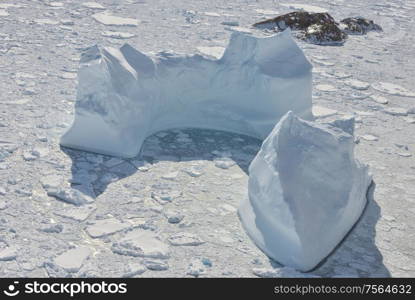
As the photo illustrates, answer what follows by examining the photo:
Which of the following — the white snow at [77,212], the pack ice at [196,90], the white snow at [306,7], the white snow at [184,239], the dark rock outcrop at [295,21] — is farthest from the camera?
the white snow at [306,7]

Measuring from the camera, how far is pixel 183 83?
14.2 ft

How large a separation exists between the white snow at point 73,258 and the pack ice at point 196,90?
100 cm

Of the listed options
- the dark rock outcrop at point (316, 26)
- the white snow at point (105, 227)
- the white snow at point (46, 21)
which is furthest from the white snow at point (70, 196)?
the dark rock outcrop at point (316, 26)

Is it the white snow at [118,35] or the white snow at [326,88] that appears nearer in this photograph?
the white snow at [326,88]

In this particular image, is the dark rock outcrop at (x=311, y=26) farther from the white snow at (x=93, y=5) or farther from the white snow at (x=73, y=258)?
the white snow at (x=73, y=258)

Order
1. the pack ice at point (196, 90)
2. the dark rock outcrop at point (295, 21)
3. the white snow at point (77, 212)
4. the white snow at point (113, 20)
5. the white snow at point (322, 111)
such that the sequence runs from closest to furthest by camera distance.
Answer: the white snow at point (77, 212) → the pack ice at point (196, 90) → the white snow at point (322, 111) → the white snow at point (113, 20) → the dark rock outcrop at point (295, 21)

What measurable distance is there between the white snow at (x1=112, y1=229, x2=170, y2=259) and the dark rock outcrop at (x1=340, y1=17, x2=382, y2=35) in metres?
4.77

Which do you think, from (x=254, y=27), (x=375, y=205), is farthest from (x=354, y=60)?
(x=375, y=205)

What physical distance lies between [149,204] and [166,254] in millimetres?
478

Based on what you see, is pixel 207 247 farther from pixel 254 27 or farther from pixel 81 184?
pixel 254 27

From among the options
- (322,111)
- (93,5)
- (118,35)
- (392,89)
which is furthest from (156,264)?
(93,5)

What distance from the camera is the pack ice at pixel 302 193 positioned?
303cm

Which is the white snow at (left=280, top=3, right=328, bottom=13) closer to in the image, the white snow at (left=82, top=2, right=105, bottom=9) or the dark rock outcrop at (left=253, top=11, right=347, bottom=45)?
the dark rock outcrop at (left=253, top=11, right=347, bottom=45)

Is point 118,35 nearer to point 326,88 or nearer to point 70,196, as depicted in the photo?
point 326,88
